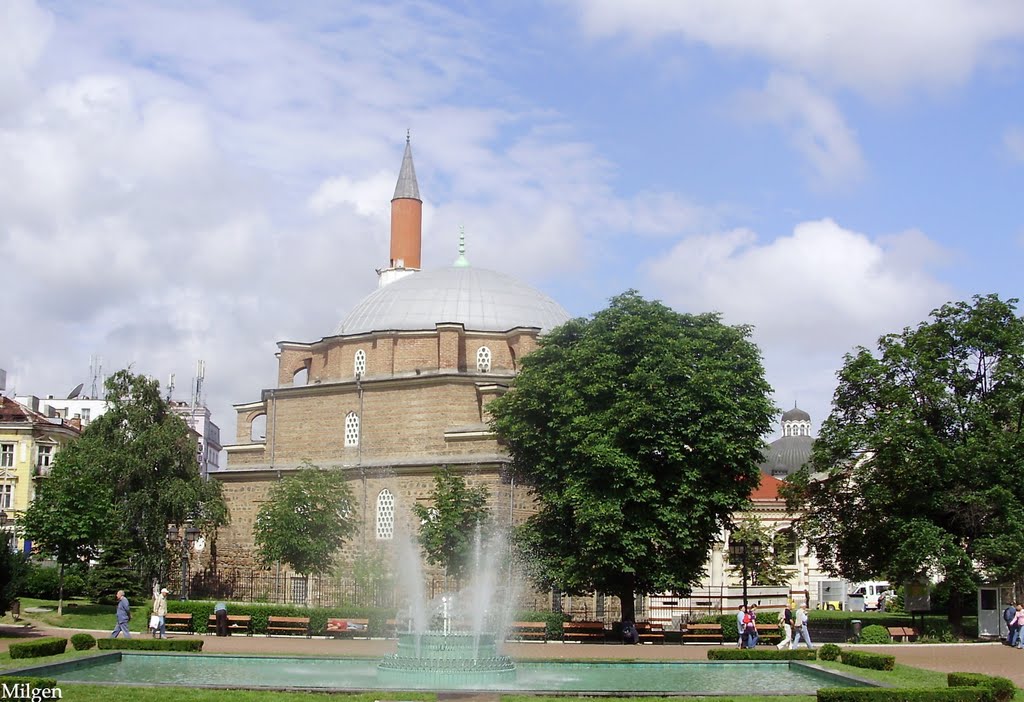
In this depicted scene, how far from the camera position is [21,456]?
47.8 metres

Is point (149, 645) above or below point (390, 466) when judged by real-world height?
below

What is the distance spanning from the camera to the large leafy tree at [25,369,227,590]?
112 feet

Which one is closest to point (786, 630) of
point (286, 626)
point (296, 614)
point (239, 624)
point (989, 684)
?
point (989, 684)

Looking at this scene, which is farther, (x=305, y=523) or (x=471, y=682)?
(x=305, y=523)

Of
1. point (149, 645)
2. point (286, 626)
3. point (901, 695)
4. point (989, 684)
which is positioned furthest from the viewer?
point (286, 626)

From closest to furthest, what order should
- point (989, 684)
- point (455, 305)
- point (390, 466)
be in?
point (989, 684) < point (390, 466) < point (455, 305)

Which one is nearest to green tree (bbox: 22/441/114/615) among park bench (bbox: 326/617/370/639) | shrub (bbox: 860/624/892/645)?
park bench (bbox: 326/617/370/639)

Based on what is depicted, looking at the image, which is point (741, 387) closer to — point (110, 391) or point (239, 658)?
point (239, 658)

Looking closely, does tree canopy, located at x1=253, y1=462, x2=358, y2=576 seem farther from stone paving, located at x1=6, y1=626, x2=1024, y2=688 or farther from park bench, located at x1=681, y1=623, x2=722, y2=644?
park bench, located at x1=681, y1=623, x2=722, y2=644

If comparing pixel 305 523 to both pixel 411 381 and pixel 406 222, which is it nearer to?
pixel 411 381

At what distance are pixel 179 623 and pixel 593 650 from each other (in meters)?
10.5

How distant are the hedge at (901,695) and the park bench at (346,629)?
53.3 feet

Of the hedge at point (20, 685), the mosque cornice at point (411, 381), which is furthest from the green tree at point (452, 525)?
the hedge at point (20, 685)

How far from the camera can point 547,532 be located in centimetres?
2977
